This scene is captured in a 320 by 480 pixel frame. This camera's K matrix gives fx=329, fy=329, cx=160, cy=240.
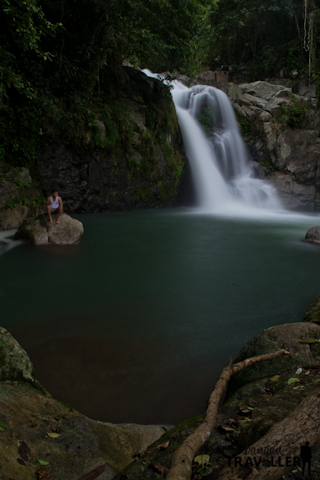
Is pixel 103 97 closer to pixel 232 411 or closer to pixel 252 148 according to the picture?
pixel 252 148

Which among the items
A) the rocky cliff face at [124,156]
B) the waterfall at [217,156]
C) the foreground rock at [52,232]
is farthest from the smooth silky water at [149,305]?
the waterfall at [217,156]

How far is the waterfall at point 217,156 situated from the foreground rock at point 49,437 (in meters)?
15.8

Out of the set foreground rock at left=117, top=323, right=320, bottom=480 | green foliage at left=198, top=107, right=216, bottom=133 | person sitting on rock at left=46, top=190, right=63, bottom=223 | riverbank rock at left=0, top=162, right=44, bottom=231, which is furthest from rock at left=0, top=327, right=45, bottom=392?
green foliage at left=198, top=107, right=216, bottom=133

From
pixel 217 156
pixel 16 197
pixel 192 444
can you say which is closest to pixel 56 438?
pixel 192 444

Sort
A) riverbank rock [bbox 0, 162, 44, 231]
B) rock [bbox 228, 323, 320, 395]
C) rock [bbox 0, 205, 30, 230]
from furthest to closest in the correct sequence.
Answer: riverbank rock [bbox 0, 162, 44, 231] < rock [bbox 0, 205, 30, 230] < rock [bbox 228, 323, 320, 395]

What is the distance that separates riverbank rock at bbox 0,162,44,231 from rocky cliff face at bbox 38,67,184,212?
1.50m

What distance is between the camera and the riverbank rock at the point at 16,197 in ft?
37.2

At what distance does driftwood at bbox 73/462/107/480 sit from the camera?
6.37 ft

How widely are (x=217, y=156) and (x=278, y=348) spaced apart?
17.9 metres

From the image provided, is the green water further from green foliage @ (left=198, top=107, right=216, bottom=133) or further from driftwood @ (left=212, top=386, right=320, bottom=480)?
green foliage @ (left=198, top=107, right=216, bottom=133)

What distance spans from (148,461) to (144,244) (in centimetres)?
816

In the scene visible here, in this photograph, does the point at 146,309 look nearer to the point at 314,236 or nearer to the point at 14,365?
the point at 14,365

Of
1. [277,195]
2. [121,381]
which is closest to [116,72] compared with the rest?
[277,195]

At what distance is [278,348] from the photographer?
11.1ft
